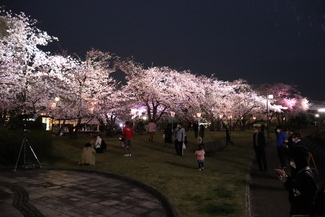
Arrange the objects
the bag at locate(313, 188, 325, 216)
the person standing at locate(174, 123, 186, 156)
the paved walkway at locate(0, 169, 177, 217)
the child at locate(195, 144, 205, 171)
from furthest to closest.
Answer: the person standing at locate(174, 123, 186, 156)
the child at locate(195, 144, 205, 171)
the paved walkway at locate(0, 169, 177, 217)
the bag at locate(313, 188, 325, 216)

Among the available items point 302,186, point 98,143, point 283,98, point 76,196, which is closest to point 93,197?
point 76,196

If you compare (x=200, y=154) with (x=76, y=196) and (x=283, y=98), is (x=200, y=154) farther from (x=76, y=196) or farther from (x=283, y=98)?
(x=283, y=98)

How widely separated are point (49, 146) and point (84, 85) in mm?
11811

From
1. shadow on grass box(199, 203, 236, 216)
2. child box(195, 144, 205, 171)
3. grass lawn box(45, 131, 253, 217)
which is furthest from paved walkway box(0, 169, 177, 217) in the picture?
child box(195, 144, 205, 171)

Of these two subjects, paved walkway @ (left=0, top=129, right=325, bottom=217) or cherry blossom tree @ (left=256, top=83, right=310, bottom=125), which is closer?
paved walkway @ (left=0, top=129, right=325, bottom=217)

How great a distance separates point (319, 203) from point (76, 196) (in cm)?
565

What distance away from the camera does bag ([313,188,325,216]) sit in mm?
2945

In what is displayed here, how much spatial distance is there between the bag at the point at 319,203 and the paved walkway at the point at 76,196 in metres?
3.08

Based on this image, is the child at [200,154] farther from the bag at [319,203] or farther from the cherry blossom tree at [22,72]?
the cherry blossom tree at [22,72]

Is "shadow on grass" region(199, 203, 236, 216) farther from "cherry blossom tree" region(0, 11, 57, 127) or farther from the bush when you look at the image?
"cherry blossom tree" region(0, 11, 57, 127)

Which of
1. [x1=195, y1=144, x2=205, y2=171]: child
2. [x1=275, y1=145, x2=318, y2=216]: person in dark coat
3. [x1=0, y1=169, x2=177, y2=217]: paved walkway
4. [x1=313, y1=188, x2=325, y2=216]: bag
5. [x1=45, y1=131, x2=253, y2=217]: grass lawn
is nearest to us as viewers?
[x1=313, y1=188, x2=325, y2=216]: bag

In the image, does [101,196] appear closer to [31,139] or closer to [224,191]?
[224,191]

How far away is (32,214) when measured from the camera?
5039mm

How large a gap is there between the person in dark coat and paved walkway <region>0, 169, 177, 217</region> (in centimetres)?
281
